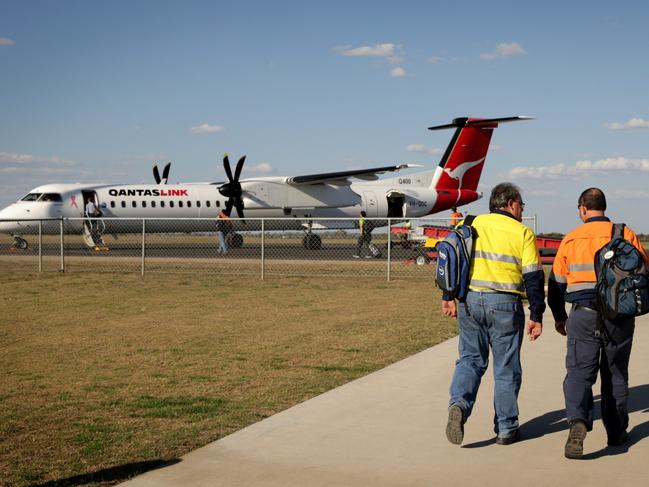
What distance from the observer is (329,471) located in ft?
15.5

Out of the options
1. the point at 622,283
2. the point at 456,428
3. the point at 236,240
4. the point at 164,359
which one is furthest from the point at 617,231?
the point at 236,240

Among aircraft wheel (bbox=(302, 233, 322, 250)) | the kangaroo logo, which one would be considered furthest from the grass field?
the kangaroo logo

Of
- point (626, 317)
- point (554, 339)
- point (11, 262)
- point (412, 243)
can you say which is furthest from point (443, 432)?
point (11, 262)

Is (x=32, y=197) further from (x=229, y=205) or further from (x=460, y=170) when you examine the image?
(x=460, y=170)

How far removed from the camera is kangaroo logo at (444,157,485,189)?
40.0 meters

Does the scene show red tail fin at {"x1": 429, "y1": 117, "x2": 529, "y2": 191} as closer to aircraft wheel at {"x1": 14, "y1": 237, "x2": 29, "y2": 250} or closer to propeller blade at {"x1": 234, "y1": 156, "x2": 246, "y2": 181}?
propeller blade at {"x1": 234, "y1": 156, "x2": 246, "y2": 181}

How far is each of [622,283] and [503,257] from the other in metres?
0.78

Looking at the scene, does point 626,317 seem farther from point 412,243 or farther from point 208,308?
point 412,243

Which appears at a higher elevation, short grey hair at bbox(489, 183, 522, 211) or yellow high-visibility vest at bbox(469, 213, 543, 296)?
short grey hair at bbox(489, 183, 522, 211)

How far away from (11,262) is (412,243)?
11.8 meters

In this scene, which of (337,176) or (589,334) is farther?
(337,176)

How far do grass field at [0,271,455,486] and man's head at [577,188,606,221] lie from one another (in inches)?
110

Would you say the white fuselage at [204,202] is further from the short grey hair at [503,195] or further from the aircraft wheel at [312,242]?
the short grey hair at [503,195]

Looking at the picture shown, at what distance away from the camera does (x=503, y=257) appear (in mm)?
5457
